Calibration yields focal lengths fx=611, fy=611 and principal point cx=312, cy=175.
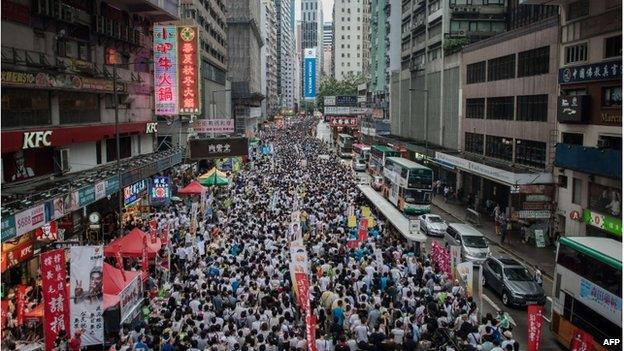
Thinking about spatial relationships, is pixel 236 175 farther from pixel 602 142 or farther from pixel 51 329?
pixel 51 329

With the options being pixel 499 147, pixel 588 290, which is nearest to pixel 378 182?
pixel 499 147

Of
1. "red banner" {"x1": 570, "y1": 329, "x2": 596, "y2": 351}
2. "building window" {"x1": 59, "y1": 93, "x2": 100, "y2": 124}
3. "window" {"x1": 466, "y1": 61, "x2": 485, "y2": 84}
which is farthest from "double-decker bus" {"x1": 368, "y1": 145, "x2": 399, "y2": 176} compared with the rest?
"red banner" {"x1": 570, "y1": 329, "x2": 596, "y2": 351}

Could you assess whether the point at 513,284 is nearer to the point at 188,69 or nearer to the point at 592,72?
the point at 592,72

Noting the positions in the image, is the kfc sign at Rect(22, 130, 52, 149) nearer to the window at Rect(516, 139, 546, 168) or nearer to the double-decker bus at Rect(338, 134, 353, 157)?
the window at Rect(516, 139, 546, 168)

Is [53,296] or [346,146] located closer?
[53,296]

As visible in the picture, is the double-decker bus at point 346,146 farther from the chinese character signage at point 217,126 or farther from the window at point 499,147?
Answer: the chinese character signage at point 217,126

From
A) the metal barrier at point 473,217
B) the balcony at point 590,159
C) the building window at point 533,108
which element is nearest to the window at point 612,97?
the balcony at point 590,159
